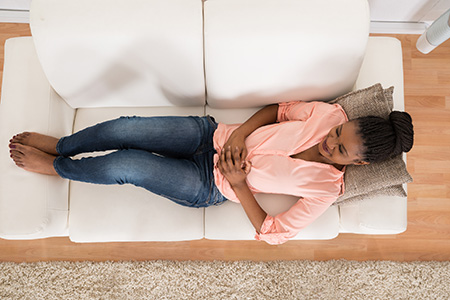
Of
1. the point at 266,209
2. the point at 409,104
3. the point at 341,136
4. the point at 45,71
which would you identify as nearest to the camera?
the point at 341,136

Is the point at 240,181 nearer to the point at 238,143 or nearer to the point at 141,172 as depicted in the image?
the point at 238,143

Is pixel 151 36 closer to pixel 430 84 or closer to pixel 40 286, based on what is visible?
pixel 40 286

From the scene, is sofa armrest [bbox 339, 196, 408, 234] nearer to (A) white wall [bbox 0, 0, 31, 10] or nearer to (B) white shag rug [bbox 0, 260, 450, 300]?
(B) white shag rug [bbox 0, 260, 450, 300]

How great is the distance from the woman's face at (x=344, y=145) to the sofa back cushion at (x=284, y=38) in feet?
0.88

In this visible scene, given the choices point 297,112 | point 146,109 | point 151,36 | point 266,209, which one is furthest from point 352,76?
point 146,109

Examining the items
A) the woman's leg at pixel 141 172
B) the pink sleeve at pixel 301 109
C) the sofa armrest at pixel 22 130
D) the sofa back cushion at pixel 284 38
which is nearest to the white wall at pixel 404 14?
the sofa back cushion at pixel 284 38

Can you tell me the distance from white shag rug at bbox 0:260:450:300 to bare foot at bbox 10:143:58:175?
2.39 feet

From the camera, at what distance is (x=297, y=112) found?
51.3 inches

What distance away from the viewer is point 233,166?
1.25 metres

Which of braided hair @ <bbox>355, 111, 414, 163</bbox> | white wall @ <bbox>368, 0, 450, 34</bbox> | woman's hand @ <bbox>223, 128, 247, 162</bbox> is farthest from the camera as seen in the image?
white wall @ <bbox>368, 0, 450, 34</bbox>

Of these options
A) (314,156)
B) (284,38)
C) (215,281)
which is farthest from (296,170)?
(215,281)

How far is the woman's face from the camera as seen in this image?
1067 mm

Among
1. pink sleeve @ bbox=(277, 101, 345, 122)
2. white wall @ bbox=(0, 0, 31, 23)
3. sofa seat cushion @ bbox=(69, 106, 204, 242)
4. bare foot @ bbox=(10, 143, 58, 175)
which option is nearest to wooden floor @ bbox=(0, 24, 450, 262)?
white wall @ bbox=(0, 0, 31, 23)

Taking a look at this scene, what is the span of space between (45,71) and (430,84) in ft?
6.82
